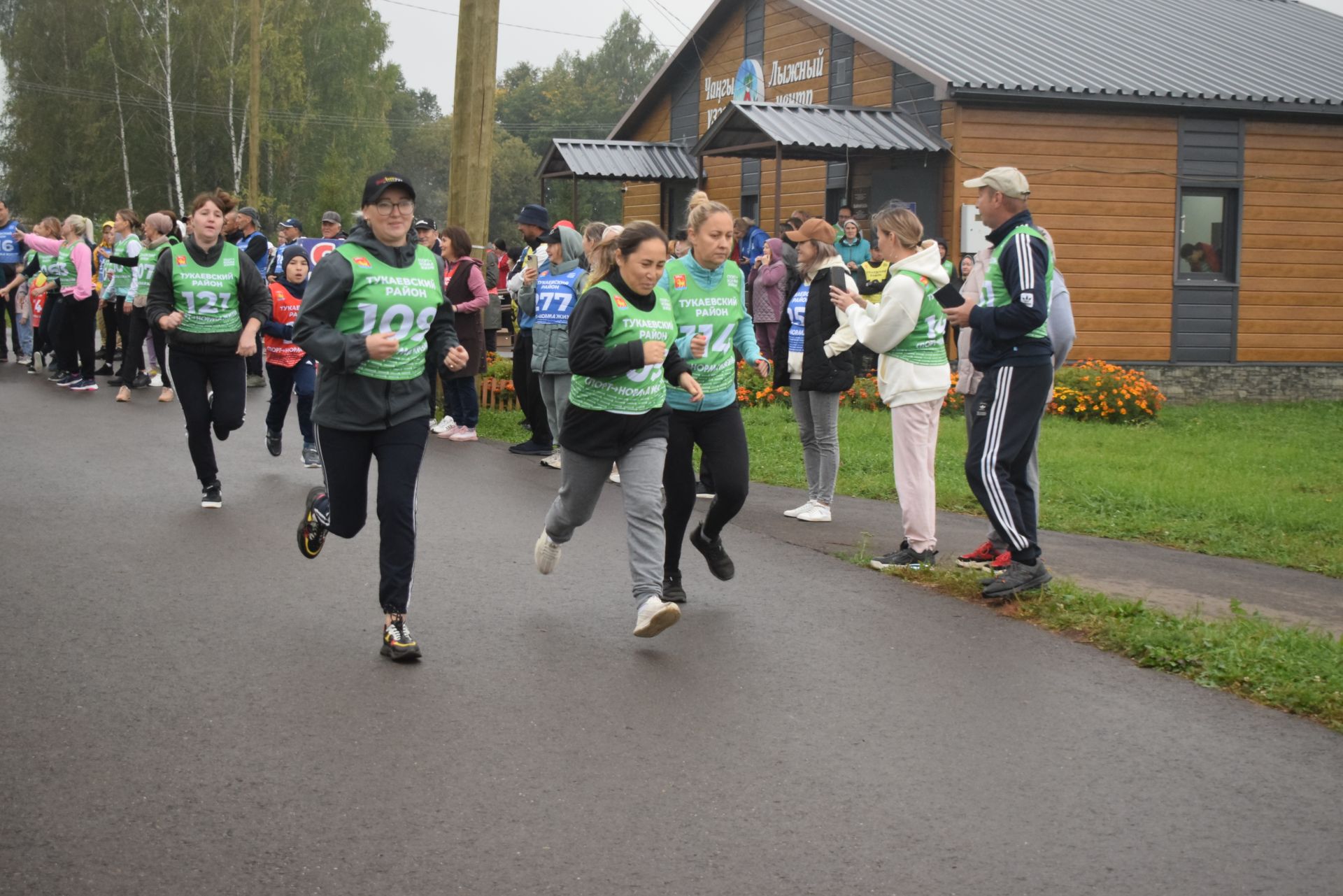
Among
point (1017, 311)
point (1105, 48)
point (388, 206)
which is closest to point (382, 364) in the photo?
point (388, 206)

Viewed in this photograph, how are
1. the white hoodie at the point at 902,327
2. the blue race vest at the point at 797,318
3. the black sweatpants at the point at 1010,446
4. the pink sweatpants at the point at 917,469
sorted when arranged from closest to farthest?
1. the black sweatpants at the point at 1010,446
2. the white hoodie at the point at 902,327
3. the pink sweatpants at the point at 917,469
4. the blue race vest at the point at 797,318

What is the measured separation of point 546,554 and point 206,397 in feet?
12.2

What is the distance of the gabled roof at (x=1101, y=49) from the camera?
66.4ft

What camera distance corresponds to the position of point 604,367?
639 centimetres

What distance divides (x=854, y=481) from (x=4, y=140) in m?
59.3

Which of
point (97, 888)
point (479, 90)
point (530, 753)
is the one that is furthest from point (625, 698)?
point (479, 90)

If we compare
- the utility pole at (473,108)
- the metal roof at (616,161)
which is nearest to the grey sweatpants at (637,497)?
the utility pole at (473,108)

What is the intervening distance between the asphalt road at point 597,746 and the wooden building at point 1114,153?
43.4 ft

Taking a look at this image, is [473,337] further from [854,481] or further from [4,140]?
[4,140]

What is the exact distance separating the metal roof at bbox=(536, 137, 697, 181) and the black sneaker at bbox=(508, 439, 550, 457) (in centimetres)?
1284

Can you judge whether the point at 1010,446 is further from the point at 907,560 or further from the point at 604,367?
the point at 604,367

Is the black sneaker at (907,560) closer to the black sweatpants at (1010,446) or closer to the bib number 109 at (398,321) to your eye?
the black sweatpants at (1010,446)

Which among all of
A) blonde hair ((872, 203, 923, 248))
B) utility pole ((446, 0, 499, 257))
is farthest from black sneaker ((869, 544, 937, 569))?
utility pole ((446, 0, 499, 257))

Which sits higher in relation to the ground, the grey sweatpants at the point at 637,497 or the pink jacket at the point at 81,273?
the pink jacket at the point at 81,273
